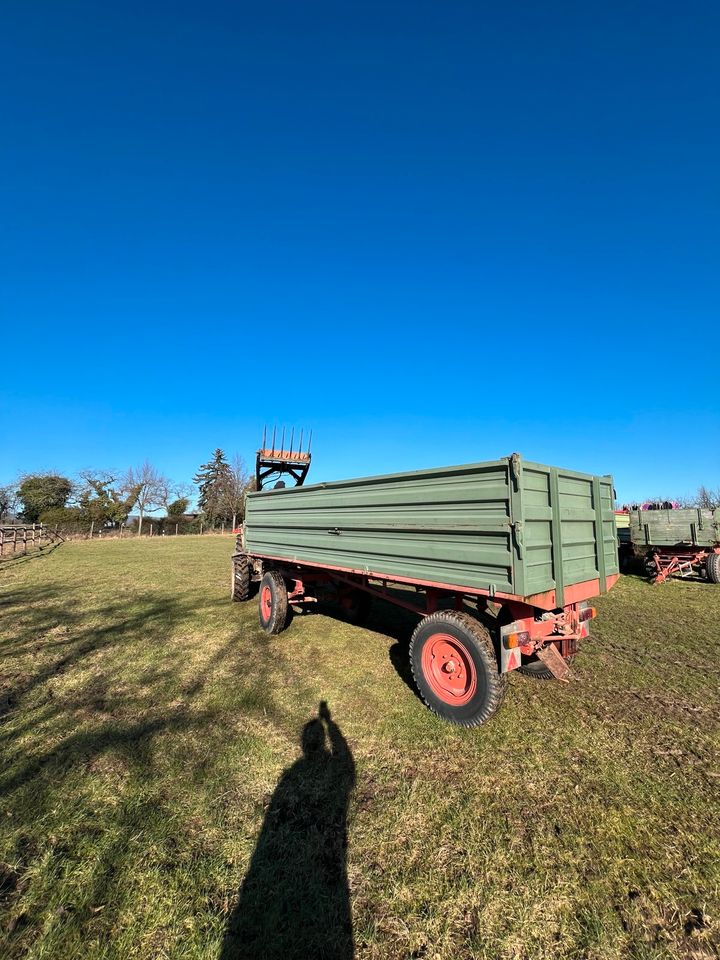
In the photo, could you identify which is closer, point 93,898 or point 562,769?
point 93,898

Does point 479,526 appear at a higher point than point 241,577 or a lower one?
higher

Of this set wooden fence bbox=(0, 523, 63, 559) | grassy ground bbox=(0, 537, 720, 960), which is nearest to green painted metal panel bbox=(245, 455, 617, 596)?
grassy ground bbox=(0, 537, 720, 960)

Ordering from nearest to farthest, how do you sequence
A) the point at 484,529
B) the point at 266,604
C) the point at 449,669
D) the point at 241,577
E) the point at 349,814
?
the point at 349,814 → the point at 484,529 → the point at 449,669 → the point at 266,604 → the point at 241,577

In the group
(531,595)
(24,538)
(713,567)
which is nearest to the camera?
(531,595)

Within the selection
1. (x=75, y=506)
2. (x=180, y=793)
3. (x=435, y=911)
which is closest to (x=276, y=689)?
(x=180, y=793)

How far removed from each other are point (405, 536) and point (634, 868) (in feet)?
8.83

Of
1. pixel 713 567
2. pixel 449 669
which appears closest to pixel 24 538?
pixel 449 669

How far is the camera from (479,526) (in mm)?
3449

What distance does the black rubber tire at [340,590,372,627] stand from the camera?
6.97 m

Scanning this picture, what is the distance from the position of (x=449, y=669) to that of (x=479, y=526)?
1436 millimetres

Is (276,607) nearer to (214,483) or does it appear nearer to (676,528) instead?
(676,528)

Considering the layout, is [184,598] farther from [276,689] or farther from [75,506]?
[75,506]

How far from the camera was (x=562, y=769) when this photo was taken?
304cm

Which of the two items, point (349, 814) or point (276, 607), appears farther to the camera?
point (276, 607)
